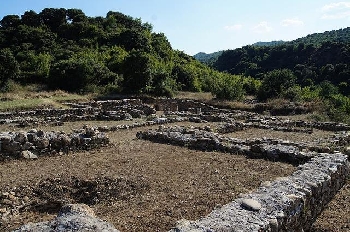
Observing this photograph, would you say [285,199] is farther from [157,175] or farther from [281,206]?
[157,175]

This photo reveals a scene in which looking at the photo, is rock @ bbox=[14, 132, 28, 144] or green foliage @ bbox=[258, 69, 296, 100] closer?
rock @ bbox=[14, 132, 28, 144]

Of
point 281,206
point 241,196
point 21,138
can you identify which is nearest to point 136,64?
point 21,138

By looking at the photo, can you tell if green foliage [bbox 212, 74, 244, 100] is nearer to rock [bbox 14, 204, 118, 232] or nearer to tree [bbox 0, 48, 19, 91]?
tree [bbox 0, 48, 19, 91]

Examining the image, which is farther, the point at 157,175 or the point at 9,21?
the point at 9,21

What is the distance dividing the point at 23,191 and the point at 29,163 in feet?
7.94

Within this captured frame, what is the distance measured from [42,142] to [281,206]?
26.3 feet

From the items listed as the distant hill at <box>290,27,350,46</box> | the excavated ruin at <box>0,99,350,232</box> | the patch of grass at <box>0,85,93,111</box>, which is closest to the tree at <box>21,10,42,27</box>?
the patch of grass at <box>0,85,93,111</box>

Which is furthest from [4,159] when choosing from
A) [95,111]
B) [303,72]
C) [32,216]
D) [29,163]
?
[303,72]

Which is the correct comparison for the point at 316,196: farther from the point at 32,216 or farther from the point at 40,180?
the point at 40,180

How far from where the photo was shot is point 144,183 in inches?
337

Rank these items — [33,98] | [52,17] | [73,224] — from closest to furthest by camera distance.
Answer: [73,224], [33,98], [52,17]

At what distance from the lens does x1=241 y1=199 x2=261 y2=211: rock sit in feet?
18.3

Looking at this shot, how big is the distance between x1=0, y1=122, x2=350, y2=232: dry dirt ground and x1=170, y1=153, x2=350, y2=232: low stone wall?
48 cm

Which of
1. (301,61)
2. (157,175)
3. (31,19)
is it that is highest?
(31,19)
